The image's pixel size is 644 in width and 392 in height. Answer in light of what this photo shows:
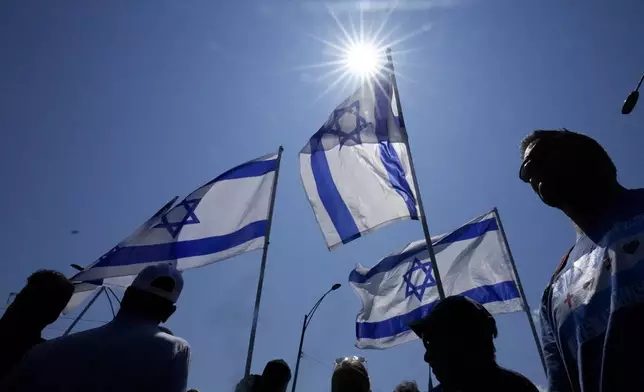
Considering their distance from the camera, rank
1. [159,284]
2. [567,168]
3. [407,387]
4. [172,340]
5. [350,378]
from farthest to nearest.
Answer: [407,387], [350,378], [159,284], [172,340], [567,168]

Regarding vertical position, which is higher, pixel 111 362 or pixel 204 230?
pixel 204 230

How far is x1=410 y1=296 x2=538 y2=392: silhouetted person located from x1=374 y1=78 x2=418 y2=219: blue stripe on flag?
5.24 metres

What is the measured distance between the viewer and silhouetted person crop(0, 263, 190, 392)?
238cm

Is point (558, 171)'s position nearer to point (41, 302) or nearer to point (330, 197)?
point (41, 302)

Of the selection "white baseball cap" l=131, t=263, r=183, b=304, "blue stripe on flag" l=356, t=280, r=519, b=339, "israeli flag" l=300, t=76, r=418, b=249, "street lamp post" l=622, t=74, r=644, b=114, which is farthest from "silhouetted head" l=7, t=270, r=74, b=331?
"street lamp post" l=622, t=74, r=644, b=114

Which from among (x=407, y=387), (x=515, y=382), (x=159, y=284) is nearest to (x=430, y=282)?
(x=407, y=387)

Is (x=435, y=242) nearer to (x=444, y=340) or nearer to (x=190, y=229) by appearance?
(x=190, y=229)

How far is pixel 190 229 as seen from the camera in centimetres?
852

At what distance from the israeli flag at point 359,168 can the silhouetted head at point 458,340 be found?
5.24m

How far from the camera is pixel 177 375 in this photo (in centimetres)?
258

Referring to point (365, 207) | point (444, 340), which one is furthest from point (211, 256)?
point (444, 340)

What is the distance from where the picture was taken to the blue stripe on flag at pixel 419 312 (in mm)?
10188

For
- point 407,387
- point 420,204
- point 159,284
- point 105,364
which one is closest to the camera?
point 105,364

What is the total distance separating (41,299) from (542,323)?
9.50 ft
